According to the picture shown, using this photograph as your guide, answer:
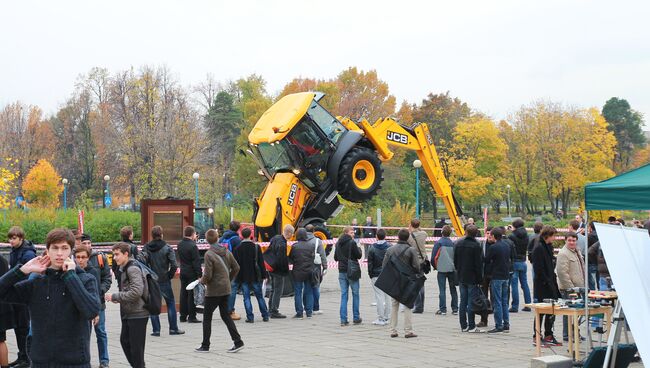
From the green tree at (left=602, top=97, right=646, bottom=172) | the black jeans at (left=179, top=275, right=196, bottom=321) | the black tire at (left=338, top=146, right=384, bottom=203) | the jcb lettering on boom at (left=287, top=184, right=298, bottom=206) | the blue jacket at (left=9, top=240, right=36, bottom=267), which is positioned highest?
the green tree at (left=602, top=97, right=646, bottom=172)

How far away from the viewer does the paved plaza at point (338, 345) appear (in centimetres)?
1205

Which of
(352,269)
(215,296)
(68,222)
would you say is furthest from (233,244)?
(68,222)

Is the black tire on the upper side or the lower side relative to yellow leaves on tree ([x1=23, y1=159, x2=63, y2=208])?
lower

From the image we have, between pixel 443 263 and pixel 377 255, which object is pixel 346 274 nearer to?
pixel 377 255

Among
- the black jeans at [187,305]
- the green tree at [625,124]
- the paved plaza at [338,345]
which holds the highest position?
the green tree at [625,124]

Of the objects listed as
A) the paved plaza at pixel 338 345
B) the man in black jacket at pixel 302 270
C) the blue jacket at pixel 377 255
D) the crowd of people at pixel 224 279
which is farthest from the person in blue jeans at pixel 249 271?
the blue jacket at pixel 377 255

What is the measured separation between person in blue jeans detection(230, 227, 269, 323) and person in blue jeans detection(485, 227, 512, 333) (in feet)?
13.4

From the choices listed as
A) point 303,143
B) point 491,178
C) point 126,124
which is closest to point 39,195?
point 126,124

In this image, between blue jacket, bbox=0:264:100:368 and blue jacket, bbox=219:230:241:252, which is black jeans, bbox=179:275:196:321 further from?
blue jacket, bbox=0:264:100:368

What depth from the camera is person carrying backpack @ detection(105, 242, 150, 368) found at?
32.2ft

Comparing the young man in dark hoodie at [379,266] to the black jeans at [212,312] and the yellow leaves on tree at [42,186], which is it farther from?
the yellow leaves on tree at [42,186]

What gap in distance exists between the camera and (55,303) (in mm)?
6398

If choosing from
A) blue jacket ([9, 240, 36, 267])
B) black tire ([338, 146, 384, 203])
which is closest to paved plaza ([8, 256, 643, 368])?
blue jacket ([9, 240, 36, 267])

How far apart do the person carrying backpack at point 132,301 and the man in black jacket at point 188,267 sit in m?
5.52
